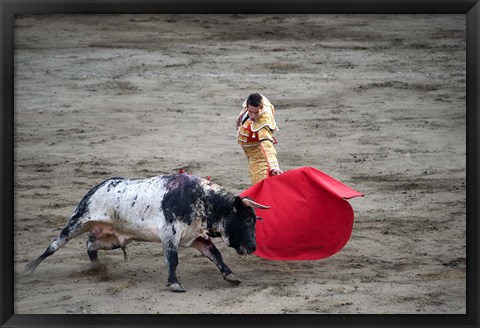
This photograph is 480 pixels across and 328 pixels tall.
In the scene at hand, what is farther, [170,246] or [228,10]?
[170,246]

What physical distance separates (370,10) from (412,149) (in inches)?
180

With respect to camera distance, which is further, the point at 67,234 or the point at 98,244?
the point at 98,244

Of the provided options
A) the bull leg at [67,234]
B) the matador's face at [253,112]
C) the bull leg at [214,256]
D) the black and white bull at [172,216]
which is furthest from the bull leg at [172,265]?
the matador's face at [253,112]

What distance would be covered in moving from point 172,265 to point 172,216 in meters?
0.33

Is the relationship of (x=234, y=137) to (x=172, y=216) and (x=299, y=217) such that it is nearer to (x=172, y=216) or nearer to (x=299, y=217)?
(x=299, y=217)

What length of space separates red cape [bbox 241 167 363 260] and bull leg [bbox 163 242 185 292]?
704mm

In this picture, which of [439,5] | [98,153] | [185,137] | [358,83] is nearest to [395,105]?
[358,83]

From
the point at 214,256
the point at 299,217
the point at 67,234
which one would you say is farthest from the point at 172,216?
the point at 299,217

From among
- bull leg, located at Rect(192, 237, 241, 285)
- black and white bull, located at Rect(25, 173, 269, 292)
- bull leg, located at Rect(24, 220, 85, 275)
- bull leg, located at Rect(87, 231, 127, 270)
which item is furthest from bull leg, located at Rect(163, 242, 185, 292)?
bull leg, located at Rect(24, 220, 85, 275)

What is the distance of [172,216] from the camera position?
8.35m

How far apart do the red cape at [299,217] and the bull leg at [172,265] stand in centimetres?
70

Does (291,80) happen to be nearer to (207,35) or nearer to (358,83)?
(358,83)

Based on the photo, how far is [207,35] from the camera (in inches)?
599

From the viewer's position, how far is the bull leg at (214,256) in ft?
28.1
